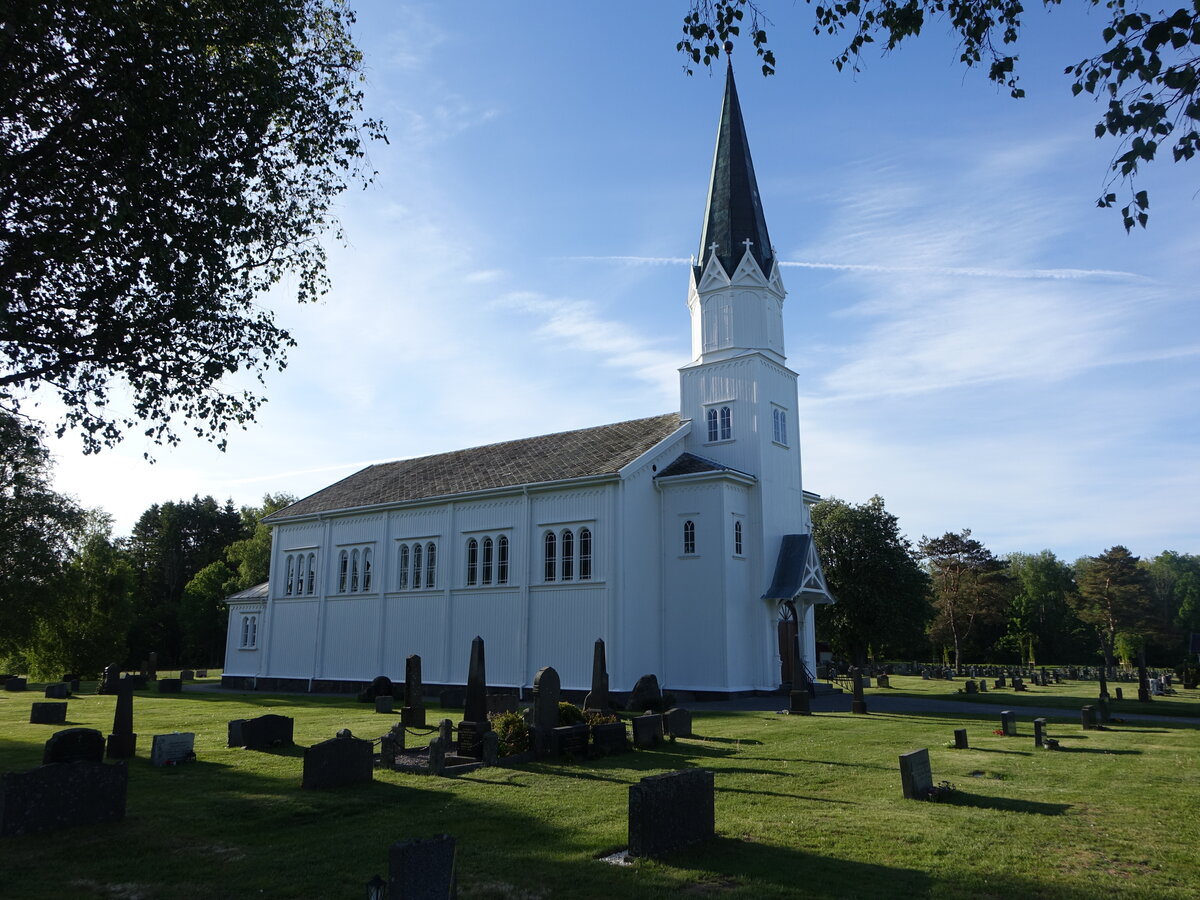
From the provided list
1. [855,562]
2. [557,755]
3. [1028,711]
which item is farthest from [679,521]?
[855,562]

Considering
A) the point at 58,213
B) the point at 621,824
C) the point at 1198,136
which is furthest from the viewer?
the point at 58,213

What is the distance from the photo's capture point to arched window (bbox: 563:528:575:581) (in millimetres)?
29172

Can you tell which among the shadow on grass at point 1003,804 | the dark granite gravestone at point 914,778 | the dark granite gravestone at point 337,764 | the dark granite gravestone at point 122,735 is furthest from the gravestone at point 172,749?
the shadow on grass at point 1003,804

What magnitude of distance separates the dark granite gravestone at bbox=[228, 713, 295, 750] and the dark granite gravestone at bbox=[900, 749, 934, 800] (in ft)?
38.1

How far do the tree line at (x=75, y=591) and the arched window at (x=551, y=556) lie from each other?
16.0 metres

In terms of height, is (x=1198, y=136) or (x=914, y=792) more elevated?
(x=1198, y=136)

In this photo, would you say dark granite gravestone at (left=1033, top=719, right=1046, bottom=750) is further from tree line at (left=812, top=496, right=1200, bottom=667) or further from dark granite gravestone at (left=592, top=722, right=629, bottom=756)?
tree line at (left=812, top=496, right=1200, bottom=667)

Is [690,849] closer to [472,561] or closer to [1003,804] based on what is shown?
[1003,804]

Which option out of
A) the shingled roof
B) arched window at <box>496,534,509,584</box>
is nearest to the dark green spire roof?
the shingled roof

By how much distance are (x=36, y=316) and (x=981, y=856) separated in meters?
14.2

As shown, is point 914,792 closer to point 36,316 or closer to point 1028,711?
point 36,316

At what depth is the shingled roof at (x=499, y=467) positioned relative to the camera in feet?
100

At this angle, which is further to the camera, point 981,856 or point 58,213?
point 58,213

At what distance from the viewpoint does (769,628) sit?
2942 centimetres
